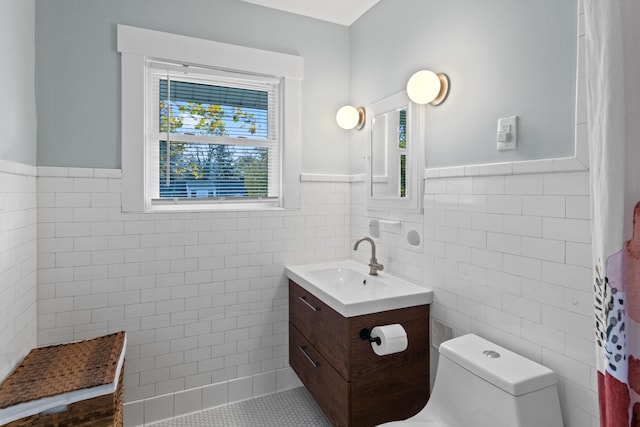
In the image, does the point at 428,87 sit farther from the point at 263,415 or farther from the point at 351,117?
the point at 263,415

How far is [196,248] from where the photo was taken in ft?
7.37

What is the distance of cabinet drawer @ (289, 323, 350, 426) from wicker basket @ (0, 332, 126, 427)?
3.19ft

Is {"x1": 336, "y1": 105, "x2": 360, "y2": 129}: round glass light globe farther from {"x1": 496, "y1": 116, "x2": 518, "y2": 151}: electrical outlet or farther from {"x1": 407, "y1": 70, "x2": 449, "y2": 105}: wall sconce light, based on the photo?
{"x1": 496, "y1": 116, "x2": 518, "y2": 151}: electrical outlet

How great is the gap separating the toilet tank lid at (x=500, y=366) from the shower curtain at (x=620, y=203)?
386 mm

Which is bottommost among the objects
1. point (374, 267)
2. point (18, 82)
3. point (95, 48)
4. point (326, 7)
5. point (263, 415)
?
point (263, 415)

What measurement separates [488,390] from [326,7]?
2.35 metres

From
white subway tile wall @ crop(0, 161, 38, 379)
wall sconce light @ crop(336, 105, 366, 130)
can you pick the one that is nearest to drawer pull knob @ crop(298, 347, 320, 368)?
white subway tile wall @ crop(0, 161, 38, 379)

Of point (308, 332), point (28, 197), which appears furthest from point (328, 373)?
point (28, 197)

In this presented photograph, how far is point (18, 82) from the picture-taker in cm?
165

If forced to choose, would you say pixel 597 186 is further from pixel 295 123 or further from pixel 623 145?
pixel 295 123

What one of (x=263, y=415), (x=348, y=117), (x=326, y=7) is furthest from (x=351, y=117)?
(x=263, y=415)

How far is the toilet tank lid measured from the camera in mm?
1244

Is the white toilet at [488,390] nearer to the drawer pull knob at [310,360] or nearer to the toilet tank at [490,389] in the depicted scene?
the toilet tank at [490,389]

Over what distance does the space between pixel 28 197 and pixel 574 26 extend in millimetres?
2400
